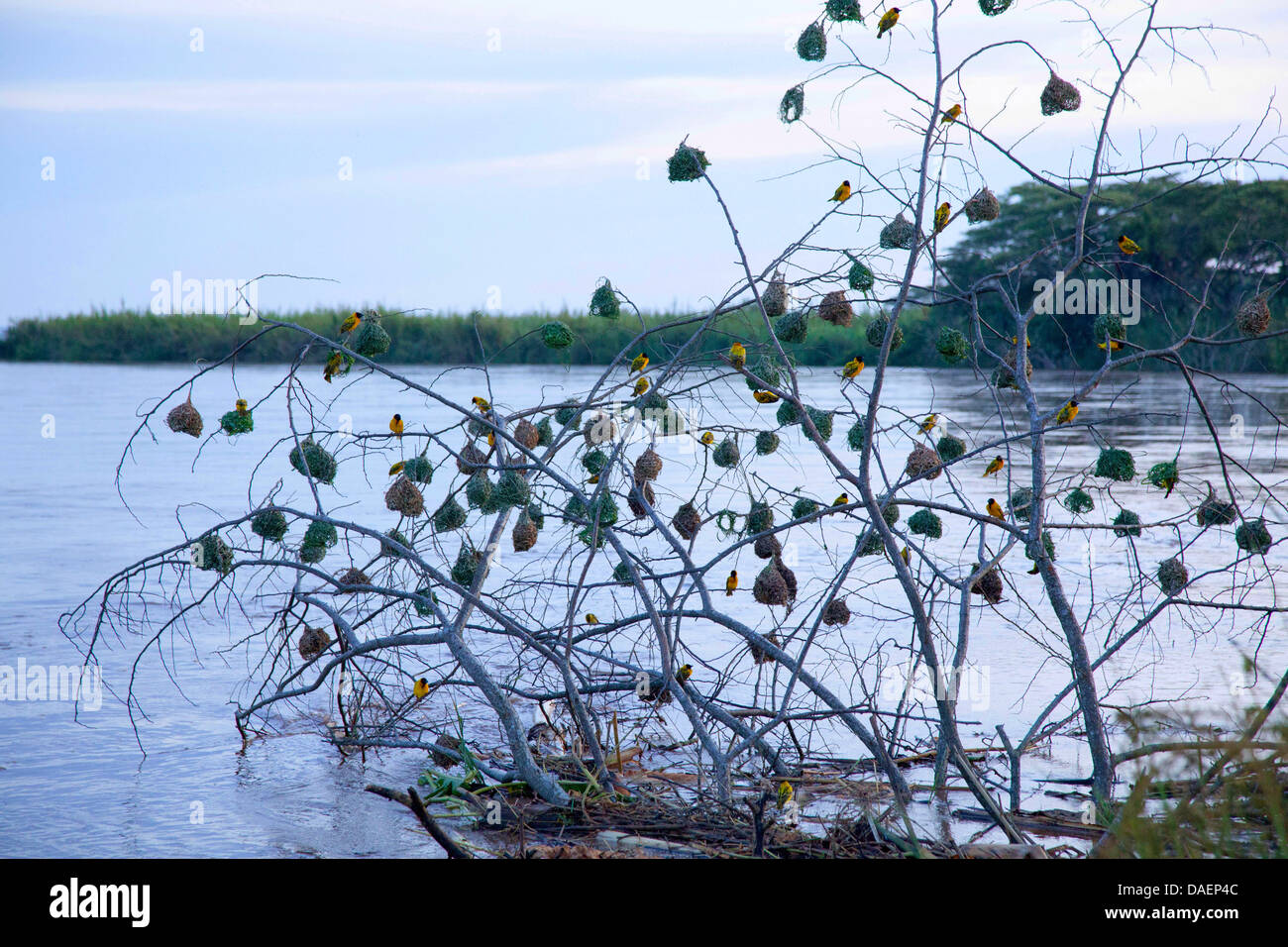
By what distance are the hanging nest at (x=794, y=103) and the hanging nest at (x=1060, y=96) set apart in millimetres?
823

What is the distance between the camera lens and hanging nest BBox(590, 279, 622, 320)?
158 inches

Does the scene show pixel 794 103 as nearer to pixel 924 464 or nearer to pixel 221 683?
pixel 924 464

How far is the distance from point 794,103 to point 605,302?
2.87 feet

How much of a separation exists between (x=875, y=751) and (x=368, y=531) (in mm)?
1667

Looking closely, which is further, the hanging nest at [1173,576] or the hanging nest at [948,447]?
the hanging nest at [948,447]

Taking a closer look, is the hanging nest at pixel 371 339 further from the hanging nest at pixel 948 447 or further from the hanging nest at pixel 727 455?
the hanging nest at pixel 948 447

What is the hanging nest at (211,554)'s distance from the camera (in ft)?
12.3

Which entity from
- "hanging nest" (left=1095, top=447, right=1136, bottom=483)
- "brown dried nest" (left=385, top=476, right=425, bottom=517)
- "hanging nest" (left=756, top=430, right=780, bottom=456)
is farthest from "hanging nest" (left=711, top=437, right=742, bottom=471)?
"hanging nest" (left=1095, top=447, right=1136, bottom=483)

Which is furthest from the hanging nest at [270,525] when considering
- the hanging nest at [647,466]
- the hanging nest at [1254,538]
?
the hanging nest at [1254,538]

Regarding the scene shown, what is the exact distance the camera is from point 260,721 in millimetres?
4797

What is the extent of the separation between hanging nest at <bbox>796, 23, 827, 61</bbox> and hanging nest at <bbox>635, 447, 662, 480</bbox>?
4.37 feet

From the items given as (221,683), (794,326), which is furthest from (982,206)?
(221,683)
